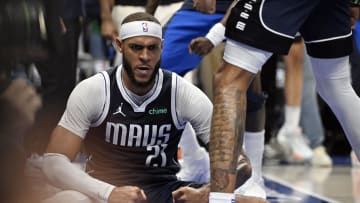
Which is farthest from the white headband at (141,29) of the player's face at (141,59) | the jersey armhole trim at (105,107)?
the jersey armhole trim at (105,107)

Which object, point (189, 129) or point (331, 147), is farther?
point (331, 147)

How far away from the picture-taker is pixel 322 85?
12.3 feet

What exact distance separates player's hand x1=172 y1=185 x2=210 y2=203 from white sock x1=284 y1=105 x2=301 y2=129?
3871 mm

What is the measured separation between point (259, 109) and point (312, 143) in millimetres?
3044

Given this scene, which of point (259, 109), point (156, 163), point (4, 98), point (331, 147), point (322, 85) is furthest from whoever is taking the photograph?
point (331, 147)

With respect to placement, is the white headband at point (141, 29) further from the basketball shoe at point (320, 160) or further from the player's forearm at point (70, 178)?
the basketball shoe at point (320, 160)

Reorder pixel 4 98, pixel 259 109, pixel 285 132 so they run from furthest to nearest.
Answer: pixel 285 132 < pixel 259 109 < pixel 4 98

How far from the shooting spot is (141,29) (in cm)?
411

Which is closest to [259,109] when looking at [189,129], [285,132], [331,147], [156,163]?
[189,129]

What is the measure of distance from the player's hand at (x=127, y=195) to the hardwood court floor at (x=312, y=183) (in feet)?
4.97

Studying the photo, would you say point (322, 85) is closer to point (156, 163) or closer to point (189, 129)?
point (156, 163)

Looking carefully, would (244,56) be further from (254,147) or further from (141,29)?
(254,147)

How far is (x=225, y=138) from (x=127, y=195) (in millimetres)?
532

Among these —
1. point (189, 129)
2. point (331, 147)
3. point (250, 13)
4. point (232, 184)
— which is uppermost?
point (250, 13)
